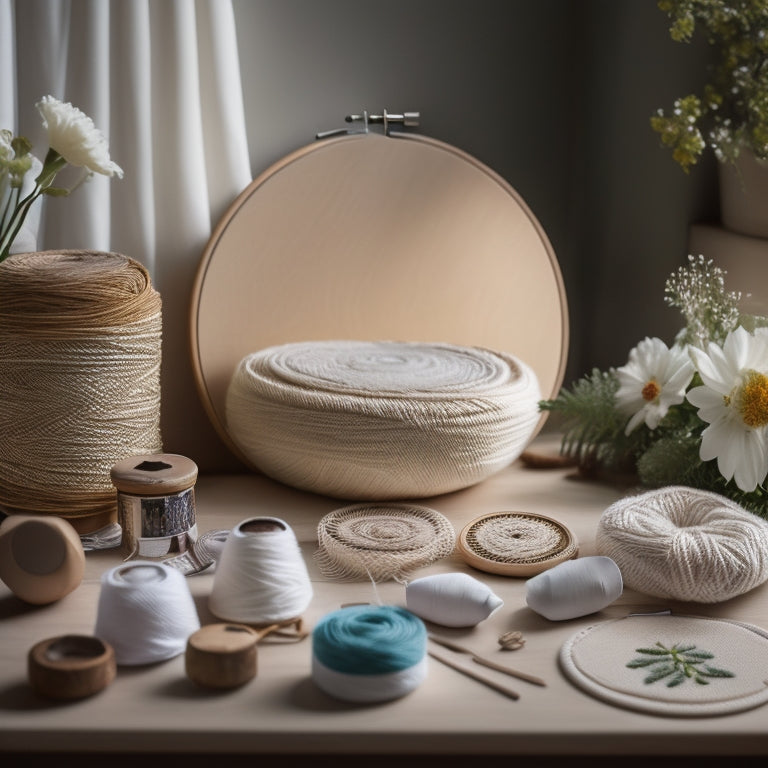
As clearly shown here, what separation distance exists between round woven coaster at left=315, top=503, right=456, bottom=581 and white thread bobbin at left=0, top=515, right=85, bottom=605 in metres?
0.23

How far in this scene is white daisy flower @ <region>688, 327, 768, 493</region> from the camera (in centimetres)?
94

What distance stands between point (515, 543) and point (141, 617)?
1.23ft

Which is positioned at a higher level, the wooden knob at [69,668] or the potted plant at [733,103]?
the potted plant at [733,103]

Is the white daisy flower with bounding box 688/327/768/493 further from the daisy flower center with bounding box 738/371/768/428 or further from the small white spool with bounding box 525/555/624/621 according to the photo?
the small white spool with bounding box 525/555/624/621

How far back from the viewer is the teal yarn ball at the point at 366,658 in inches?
27.7

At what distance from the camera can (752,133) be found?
1.13 meters

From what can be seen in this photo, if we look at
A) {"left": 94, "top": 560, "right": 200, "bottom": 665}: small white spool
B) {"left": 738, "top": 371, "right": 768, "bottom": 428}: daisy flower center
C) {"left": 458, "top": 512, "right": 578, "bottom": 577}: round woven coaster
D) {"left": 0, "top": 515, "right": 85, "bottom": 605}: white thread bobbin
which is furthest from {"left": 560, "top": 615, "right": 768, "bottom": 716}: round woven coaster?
{"left": 0, "top": 515, "right": 85, "bottom": 605}: white thread bobbin

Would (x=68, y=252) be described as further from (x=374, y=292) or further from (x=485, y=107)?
(x=485, y=107)

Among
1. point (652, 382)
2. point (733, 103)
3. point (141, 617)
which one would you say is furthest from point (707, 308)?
point (141, 617)

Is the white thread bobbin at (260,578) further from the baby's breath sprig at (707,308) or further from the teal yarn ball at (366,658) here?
the baby's breath sprig at (707,308)

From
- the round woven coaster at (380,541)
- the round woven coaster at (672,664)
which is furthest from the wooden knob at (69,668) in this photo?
the round woven coaster at (672,664)

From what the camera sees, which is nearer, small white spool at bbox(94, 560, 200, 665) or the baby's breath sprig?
small white spool at bbox(94, 560, 200, 665)

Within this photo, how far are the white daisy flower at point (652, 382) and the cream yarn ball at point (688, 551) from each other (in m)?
0.19

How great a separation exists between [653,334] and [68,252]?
31.3 inches
